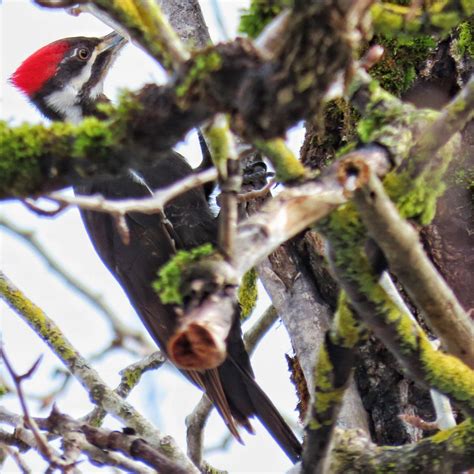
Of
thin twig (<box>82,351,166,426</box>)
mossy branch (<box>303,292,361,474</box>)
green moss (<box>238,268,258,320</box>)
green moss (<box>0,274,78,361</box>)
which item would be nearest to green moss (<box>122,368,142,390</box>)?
thin twig (<box>82,351,166,426</box>)

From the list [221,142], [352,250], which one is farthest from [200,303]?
[352,250]

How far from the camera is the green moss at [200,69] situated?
5.01 feet

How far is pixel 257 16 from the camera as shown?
5.78ft

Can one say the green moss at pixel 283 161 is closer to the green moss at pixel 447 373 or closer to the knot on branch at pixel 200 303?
the knot on branch at pixel 200 303

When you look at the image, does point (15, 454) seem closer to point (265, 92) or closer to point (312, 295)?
point (312, 295)

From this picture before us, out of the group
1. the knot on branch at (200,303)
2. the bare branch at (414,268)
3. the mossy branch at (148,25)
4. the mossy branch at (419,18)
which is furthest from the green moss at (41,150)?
the mossy branch at (419,18)

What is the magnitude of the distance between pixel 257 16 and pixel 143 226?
258 centimetres

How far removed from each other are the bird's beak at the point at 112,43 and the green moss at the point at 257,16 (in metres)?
3.28

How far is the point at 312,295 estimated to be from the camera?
335cm

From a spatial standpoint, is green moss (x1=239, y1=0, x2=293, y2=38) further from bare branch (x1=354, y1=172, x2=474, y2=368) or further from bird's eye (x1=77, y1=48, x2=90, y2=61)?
bird's eye (x1=77, y1=48, x2=90, y2=61)

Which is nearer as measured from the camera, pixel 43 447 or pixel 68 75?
pixel 43 447

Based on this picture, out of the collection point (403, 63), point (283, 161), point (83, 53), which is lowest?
point (283, 161)

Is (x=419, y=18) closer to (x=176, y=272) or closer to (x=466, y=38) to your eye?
(x=176, y=272)

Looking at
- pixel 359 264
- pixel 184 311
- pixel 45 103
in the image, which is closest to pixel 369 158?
pixel 359 264
